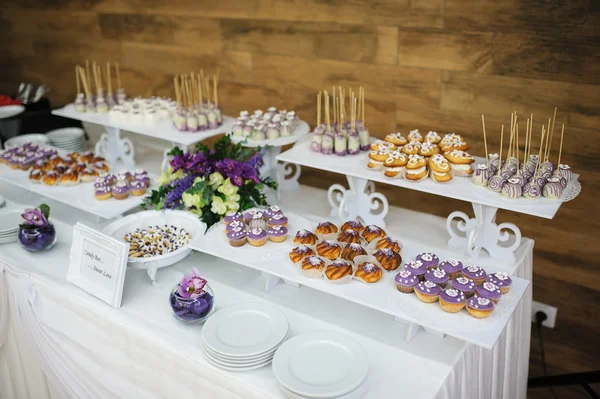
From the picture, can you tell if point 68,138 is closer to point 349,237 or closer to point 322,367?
point 349,237

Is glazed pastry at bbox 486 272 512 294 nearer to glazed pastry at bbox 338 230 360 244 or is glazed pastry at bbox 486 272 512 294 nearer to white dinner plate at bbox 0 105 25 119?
glazed pastry at bbox 338 230 360 244

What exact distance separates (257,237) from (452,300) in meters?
0.68

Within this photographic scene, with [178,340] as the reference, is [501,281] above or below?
above

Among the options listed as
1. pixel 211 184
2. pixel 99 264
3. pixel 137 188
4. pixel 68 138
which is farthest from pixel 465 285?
pixel 68 138

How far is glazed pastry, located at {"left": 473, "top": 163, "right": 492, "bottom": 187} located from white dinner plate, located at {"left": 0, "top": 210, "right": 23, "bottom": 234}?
1800mm

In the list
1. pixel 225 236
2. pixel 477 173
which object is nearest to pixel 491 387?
pixel 477 173

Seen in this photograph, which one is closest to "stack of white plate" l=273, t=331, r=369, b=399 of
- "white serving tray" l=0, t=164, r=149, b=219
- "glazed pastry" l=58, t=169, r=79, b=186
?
"white serving tray" l=0, t=164, r=149, b=219

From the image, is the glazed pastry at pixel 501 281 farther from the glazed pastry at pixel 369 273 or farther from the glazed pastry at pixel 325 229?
the glazed pastry at pixel 325 229

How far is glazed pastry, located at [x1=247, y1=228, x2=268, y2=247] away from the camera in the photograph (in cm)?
190

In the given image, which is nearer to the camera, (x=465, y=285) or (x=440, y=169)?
(x=465, y=285)

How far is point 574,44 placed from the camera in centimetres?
214

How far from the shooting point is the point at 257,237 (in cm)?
190

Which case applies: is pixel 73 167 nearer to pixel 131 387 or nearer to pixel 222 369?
pixel 131 387

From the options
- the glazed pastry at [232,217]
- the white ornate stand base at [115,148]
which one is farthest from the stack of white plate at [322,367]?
the white ornate stand base at [115,148]
